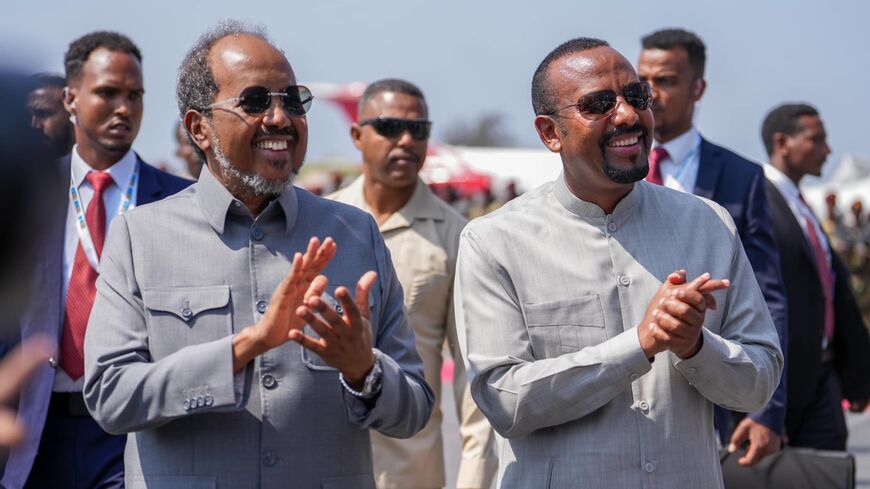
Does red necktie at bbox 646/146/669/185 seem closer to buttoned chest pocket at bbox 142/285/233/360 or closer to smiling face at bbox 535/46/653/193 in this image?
smiling face at bbox 535/46/653/193

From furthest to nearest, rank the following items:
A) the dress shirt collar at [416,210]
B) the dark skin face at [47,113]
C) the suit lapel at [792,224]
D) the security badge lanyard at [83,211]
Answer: the suit lapel at [792,224] < the dress shirt collar at [416,210] < the security badge lanyard at [83,211] < the dark skin face at [47,113]

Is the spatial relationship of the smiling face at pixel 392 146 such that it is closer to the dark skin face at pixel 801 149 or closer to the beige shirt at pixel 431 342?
the beige shirt at pixel 431 342

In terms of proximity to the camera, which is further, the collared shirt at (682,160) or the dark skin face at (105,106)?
the collared shirt at (682,160)

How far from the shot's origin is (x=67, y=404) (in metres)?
4.64

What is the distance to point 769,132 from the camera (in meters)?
8.02

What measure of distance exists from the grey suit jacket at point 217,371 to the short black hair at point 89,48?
1.63 m

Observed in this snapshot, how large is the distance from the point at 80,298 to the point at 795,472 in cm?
261

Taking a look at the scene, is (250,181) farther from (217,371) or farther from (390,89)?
(390,89)

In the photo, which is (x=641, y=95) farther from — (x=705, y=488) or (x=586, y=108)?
(x=705, y=488)

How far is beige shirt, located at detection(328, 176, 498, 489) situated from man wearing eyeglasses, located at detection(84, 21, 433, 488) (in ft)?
6.14

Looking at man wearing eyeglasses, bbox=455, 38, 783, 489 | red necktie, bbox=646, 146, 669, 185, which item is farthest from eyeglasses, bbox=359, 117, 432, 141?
man wearing eyeglasses, bbox=455, 38, 783, 489

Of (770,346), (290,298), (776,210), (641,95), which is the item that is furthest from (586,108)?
(776,210)

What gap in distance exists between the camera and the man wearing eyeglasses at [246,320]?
3.51 metres

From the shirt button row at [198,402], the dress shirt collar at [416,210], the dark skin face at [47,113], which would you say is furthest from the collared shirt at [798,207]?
the dark skin face at [47,113]
